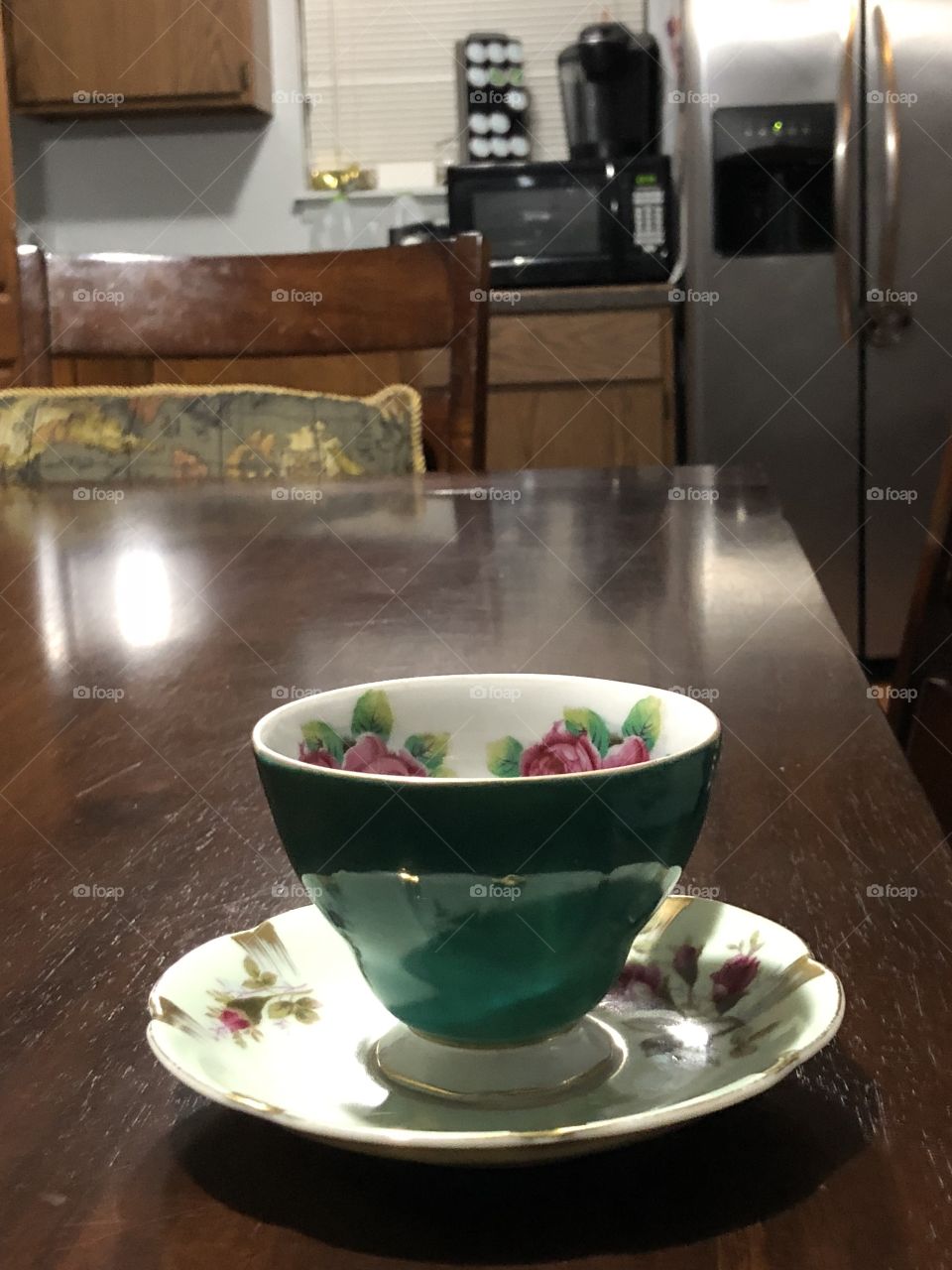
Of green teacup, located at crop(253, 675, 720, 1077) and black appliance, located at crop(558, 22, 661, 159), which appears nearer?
green teacup, located at crop(253, 675, 720, 1077)

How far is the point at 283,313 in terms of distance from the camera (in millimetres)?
1725

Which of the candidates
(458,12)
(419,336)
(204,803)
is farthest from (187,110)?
(204,803)

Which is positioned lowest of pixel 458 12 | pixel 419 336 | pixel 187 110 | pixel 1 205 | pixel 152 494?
pixel 152 494

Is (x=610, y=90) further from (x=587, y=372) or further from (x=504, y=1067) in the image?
Answer: (x=504, y=1067)

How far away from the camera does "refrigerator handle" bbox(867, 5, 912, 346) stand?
8.99 feet

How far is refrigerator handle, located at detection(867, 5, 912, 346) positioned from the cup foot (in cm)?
277

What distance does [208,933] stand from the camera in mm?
362

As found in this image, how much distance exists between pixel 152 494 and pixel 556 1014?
3.90ft

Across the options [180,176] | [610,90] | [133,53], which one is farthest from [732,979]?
[180,176]

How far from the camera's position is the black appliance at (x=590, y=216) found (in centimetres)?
315

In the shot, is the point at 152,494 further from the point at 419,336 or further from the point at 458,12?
the point at 458,12

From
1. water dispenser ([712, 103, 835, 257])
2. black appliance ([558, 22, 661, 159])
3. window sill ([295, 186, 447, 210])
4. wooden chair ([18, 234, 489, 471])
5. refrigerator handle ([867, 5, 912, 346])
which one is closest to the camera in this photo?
wooden chair ([18, 234, 489, 471])

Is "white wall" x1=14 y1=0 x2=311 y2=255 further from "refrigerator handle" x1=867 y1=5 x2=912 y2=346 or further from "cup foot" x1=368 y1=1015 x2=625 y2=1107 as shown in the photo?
"cup foot" x1=368 y1=1015 x2=625 y2=1107

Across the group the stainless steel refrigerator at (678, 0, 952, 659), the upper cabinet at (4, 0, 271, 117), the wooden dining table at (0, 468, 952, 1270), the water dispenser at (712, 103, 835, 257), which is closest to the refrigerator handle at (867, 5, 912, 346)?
the stainless steel refrigerator at (678, 0, 952, 659)
